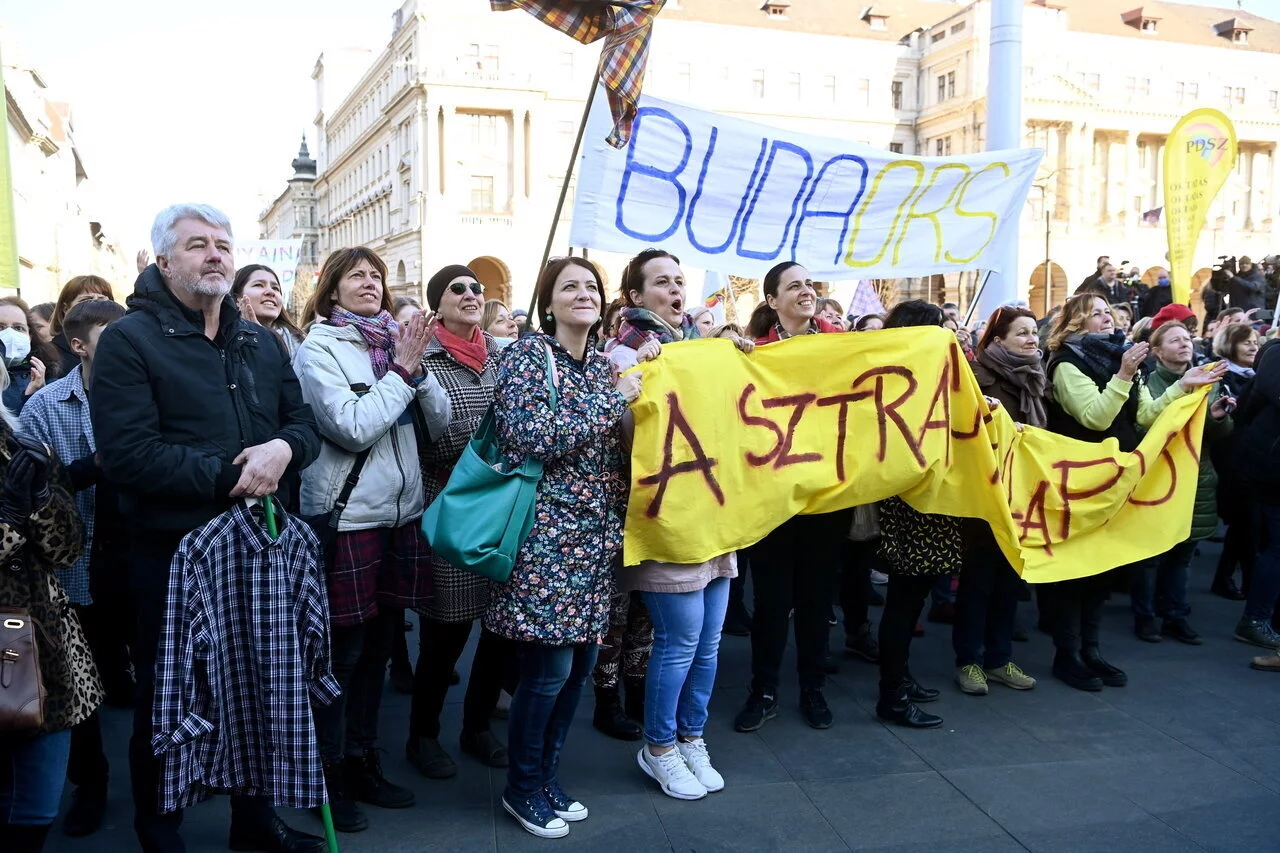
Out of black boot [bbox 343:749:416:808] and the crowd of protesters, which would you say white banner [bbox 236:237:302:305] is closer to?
the crowd of protesters

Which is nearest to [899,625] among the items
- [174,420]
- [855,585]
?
[855,585]

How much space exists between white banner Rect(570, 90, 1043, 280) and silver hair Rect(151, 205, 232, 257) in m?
1.67

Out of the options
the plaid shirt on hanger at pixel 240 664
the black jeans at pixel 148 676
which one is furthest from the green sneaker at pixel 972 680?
the black jeans at pixel 148 676

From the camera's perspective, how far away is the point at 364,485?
3.58 m

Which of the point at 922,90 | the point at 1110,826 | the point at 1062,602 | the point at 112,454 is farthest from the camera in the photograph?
the point at 922,90

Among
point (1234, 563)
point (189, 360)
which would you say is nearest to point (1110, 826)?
point (189, 360)

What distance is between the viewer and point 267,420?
3.23 meters

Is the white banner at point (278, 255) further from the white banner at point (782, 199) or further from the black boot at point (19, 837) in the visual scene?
the black boot at point (19, 837)

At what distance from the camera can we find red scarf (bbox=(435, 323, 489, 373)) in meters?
4.12

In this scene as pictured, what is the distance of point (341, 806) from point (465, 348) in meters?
1.84

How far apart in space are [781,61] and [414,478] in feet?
201

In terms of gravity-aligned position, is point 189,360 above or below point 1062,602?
above

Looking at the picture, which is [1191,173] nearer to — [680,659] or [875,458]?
[875,458]

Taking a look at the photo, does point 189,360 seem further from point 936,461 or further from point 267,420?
point 936,461
